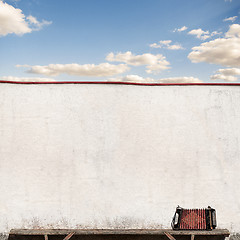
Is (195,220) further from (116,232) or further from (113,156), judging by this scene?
(113,156)

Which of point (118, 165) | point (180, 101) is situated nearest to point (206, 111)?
point (180, 101)

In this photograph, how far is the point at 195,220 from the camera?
422 centimetres

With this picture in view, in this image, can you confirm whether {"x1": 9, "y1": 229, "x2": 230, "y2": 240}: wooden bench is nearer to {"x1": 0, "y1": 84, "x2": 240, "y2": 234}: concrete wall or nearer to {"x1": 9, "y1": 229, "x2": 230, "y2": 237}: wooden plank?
{"x1": 9, "y1": 229, "x2": 230, "y2": 237}: wooden plank

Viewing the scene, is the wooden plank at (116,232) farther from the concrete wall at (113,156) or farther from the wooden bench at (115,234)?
the concrete wall at (113,156)

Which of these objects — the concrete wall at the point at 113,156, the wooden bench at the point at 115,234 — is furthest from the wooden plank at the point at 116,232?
the concrete wall at the point at 113,156

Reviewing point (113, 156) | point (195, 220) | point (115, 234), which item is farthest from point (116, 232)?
point (195, 220)

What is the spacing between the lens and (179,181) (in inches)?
171

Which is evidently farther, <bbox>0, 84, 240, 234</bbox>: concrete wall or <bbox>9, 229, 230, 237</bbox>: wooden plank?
<bbox>0, 84, 240, 234</bbox>: concrete wall

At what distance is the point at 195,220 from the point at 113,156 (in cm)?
197

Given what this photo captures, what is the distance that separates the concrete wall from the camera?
4281 millimetres

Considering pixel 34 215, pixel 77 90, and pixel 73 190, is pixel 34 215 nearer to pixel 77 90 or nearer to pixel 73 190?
pixel 73 190

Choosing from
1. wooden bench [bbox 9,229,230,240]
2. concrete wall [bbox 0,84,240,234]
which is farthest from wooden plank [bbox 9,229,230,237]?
concrete wall [bbox 0,84,240,234]

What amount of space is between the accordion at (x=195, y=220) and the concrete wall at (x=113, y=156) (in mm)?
155

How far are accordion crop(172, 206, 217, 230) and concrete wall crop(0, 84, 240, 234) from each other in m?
0.15
